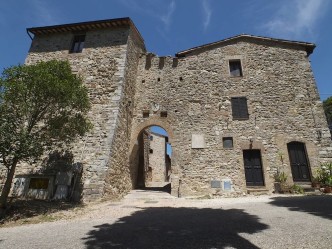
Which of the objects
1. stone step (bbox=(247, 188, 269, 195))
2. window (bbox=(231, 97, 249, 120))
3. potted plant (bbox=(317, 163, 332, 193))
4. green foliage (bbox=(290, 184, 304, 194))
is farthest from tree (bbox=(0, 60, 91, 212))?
potted plant (bbox=(317, 163, 332, 193))

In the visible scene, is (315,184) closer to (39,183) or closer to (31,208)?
(31,208)

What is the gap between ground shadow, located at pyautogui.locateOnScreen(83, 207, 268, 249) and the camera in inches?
144

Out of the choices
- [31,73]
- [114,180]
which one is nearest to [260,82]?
[114,180]

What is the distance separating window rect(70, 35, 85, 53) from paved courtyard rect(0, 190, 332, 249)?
32.5ft

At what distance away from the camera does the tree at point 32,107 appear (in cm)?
659

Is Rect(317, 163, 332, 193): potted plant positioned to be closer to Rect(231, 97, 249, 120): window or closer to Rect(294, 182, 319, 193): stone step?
Rect(294, 182, 319, 193): stone step

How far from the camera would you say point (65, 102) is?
7781 millimetres

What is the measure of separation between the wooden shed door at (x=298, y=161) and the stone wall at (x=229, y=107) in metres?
0.28

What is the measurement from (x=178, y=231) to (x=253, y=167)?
7.39 meters

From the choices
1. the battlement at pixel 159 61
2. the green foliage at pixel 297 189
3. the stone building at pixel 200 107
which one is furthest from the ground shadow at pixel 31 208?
the green foliage at pixel 297 189

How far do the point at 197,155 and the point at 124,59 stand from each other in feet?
21.1

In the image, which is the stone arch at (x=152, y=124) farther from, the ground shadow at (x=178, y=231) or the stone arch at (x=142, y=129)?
the ground shadow at (x=178, y=231)

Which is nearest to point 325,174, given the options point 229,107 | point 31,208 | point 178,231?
point 229,107

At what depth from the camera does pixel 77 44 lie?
12.7 meters
